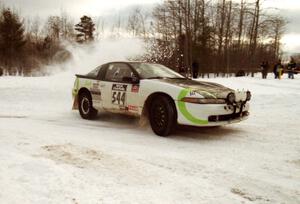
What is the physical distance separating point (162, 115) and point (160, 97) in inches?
13.5

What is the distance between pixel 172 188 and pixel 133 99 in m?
3.30

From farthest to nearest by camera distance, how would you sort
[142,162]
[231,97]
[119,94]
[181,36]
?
[181,36] < [119,94] < [231,97] < [142,162]

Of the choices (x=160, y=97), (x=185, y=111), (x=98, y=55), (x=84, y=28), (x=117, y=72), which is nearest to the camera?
(x=185, y=111)

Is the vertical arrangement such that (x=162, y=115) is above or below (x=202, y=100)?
below

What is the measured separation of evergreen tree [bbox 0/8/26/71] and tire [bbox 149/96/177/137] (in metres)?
Result: 35.5

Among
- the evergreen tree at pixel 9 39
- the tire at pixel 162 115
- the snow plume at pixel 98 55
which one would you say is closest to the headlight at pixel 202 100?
the tire at pixel 162 115

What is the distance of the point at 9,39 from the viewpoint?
123 ft

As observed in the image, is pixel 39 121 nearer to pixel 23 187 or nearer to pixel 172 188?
pixel 23 187

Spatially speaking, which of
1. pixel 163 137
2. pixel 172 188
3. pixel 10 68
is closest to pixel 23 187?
pixel 172 188

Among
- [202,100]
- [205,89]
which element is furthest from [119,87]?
[202,100]

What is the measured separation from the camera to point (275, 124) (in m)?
7.60

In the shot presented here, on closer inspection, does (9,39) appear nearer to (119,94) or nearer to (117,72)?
(117,72)

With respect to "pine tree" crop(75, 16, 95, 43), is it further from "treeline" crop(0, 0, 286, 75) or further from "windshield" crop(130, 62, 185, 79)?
"windshield" crop(130, 62, 185, 79)

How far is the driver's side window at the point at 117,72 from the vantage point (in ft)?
23.0
